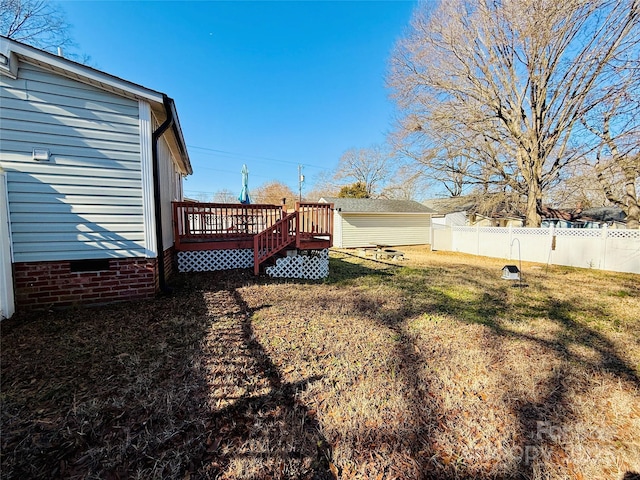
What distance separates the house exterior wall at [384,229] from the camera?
1548 centimetres

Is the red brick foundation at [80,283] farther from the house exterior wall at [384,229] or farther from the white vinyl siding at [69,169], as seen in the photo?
the house exterior wall at [384,229]

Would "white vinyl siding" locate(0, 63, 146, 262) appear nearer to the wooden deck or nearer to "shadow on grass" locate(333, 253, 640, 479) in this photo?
the wooden deck

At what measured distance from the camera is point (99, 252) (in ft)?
14.0

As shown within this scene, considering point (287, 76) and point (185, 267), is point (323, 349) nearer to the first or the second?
point (185, 267)

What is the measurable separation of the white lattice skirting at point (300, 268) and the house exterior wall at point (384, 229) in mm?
8235

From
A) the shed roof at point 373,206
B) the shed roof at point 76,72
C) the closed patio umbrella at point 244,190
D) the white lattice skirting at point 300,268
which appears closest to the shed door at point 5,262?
the shed roof at point 76,72

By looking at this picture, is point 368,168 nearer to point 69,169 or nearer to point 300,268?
point 300,268

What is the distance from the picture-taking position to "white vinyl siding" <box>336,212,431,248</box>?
15.5 m

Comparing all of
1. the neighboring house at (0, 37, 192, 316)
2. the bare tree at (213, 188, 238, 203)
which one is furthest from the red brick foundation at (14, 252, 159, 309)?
the bare tree at (213, 188, 238, 203)

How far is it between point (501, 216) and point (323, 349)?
74.9 ft

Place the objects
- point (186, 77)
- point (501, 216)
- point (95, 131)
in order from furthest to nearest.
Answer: point (501, 216) → point (186, 77) → point (95, 131)

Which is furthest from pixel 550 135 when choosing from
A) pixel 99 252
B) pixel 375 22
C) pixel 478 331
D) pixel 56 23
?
pixel 56 23

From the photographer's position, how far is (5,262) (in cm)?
363

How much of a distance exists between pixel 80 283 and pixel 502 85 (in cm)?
1691
